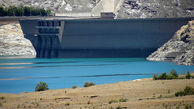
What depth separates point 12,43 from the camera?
104 metres

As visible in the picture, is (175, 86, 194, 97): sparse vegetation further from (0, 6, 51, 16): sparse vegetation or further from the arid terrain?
(0, 6, 51, 16): sparse vegetation

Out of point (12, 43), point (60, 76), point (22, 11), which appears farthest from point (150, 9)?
point (60, 76)

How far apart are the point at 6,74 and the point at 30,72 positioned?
321 centimetres

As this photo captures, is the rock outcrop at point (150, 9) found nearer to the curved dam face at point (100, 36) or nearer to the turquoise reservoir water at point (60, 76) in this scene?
the curved dam face at point (100, 36)

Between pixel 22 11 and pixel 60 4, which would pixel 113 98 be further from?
pixel 60 4

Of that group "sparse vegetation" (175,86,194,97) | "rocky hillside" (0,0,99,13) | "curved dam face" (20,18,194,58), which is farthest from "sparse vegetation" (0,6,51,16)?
"sparse vegetation" (175,86,194,97)

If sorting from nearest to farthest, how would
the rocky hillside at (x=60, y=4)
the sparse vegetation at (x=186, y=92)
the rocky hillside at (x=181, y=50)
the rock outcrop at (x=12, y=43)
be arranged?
the sparse vegetation at (x=186, y=92) < the rocky hillside at (x=181, y=50) < the rock outcrop at (x=12, y=43) < the rocky hillside at (x=60, y=4)

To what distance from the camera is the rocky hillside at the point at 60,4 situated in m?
125

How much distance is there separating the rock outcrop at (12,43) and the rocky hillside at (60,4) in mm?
19946

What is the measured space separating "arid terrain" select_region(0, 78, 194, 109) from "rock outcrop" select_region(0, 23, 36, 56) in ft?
230

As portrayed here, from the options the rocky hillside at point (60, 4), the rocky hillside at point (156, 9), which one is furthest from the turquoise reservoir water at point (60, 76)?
the rocky hillside at point (60, 4)

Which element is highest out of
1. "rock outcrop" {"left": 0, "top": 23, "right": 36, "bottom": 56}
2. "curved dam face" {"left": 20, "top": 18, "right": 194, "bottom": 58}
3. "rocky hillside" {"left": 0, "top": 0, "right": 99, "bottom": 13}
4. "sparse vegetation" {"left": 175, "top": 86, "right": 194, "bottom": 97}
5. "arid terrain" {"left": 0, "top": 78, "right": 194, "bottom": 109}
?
"sparse vegetation" {"left": 175, "top": 86, "right": 194, "bottom": 97}

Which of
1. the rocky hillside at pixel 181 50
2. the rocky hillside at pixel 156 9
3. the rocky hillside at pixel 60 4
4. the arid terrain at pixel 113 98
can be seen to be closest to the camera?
the arid terrain at pixel 113 98

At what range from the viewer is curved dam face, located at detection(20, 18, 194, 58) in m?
86.9
